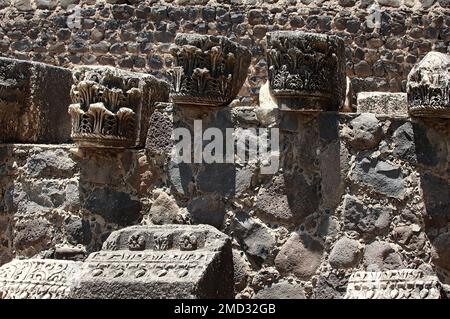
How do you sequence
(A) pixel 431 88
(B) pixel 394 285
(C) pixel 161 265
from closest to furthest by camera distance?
(B) pixel 394 285, (C) pixel 161 265, (A) pixel 431 88

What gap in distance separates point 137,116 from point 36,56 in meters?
9.67

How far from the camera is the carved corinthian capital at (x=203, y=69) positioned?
578 centimetres

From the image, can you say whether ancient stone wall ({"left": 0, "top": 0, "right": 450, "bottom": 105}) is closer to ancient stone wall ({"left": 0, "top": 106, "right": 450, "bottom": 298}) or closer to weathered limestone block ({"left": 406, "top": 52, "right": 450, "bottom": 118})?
ancient stone wall ({"left": 0, "top": 106, "right": 450, "bottom": 298})

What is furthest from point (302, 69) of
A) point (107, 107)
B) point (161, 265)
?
Answer: point (161, 265)

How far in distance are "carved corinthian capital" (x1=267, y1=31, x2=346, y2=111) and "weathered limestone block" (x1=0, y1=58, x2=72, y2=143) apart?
5.04 ft

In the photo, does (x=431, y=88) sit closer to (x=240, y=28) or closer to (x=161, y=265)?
(x=161, y=265)

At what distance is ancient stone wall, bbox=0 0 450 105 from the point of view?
47.9 ft

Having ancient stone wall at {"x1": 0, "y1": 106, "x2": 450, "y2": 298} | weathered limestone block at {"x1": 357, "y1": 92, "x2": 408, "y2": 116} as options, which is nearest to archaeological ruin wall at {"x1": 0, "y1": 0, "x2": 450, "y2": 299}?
ancient stone wall at {"x1": 0, "y1": 106, "x2": 450, "y2": 298}

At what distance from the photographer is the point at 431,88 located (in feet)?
18.0

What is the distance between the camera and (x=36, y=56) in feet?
50.3

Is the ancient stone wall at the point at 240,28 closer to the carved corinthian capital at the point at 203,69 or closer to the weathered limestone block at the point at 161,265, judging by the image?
the carved corinthian capital at the point at 203,69

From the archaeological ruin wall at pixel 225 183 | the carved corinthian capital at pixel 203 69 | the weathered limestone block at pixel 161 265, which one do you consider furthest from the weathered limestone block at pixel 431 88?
the weathered limestone block at pixel 161 265

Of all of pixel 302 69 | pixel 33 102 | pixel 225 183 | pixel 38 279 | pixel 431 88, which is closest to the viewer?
pixel 38 279

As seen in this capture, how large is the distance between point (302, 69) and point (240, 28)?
9.18 m
